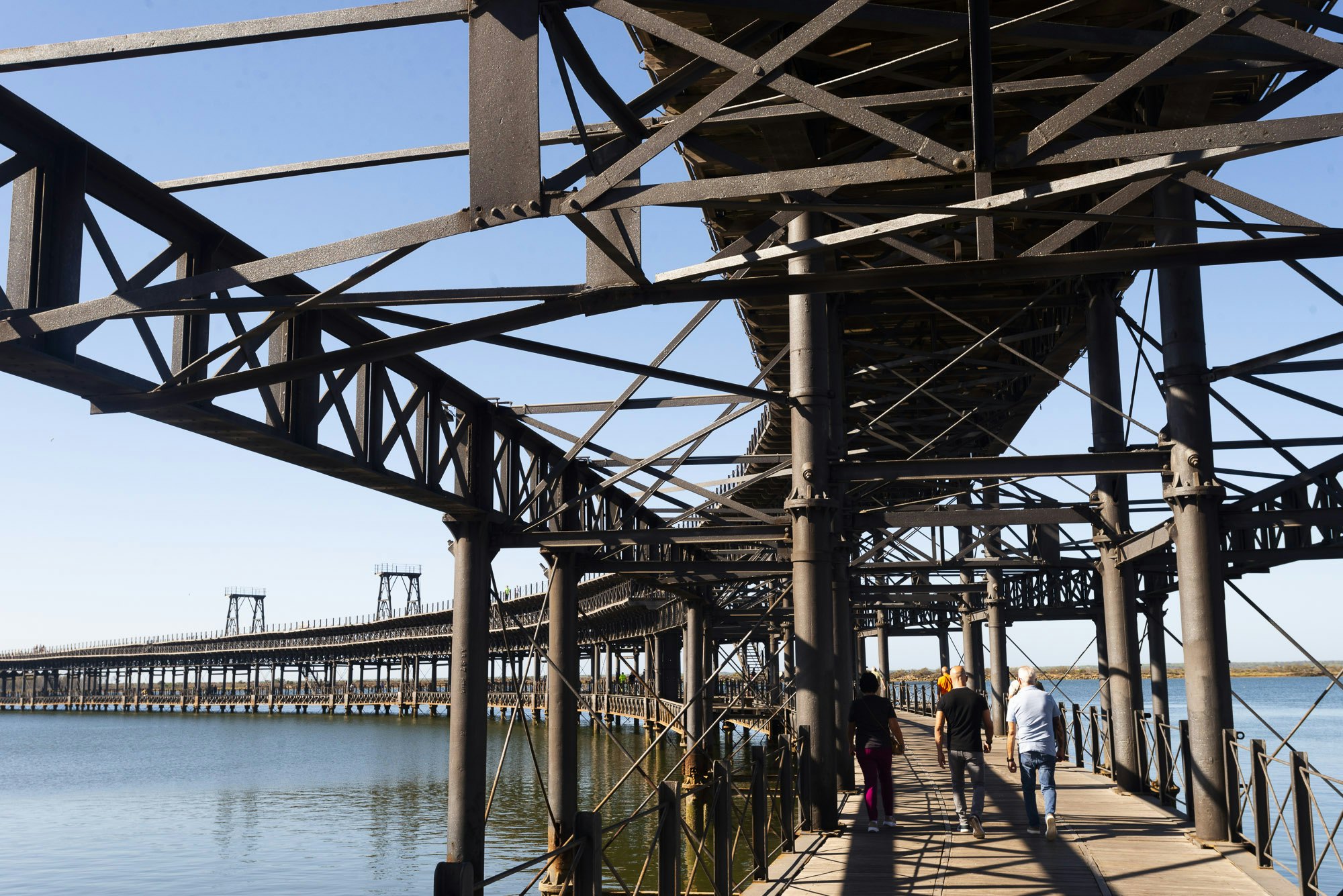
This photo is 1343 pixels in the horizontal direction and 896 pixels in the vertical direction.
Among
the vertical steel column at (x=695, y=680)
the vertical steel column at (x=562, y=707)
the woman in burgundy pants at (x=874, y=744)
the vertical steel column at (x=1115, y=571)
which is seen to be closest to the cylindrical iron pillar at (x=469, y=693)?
the vertical steel column at (x=562, y=707)

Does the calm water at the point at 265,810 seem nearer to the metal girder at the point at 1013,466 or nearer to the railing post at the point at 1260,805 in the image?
the metal girder at the point at 1013,466

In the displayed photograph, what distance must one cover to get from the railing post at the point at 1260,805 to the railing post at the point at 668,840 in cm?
573

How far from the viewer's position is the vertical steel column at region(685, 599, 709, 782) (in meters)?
30.0

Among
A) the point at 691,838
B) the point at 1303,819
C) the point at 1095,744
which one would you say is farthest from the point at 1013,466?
the point at 1095,744

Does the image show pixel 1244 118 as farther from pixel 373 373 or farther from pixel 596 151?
pixel 373 373

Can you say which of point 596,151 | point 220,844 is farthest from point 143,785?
point 596,151

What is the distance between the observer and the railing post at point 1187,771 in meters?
12.6

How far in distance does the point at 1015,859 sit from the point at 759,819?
2652mm

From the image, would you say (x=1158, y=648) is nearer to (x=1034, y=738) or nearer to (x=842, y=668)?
(x=842, y=668)

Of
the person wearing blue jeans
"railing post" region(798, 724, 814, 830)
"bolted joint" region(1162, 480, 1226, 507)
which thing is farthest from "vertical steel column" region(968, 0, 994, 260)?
"railing post" region(798, 724, 814, 830)

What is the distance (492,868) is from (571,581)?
807 cm

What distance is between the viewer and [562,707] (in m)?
17.3

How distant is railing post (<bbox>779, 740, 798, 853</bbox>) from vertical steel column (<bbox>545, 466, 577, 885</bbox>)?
15.1 feet

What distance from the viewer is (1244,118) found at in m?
11.5
